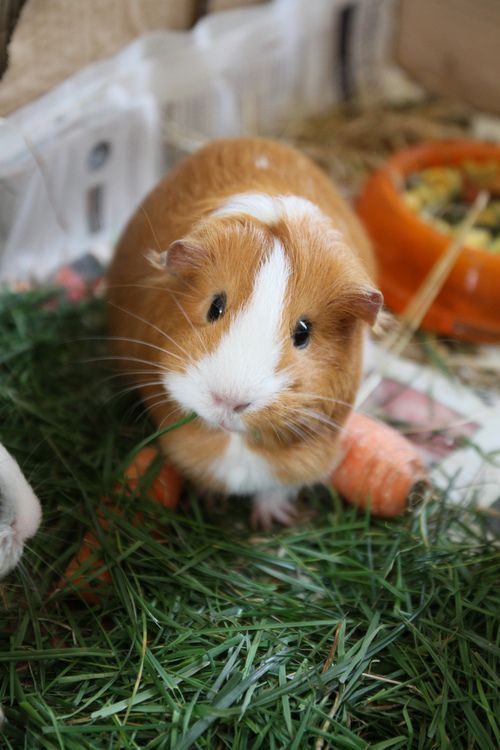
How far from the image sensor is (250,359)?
3.64ft

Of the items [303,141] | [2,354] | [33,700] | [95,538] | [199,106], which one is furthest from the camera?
[303,141]

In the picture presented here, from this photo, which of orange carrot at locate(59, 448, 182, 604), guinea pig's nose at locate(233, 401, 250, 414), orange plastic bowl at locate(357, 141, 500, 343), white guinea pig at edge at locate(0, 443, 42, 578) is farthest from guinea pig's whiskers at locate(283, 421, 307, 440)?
orange plastic bowl at locate(357, 141, 500, 343)

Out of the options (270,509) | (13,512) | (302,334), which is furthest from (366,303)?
(13,512)

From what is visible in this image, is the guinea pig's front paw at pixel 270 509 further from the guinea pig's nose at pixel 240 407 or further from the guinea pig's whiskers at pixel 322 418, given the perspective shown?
the guinea pig's nose at pixel 240 407

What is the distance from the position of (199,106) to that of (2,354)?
3.52 ft

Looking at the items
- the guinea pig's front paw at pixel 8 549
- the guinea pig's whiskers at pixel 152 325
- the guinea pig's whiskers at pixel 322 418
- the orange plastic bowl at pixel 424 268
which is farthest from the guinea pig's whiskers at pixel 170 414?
the orange plastic bowl at pixel 424 268

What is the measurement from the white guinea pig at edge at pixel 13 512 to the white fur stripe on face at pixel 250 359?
0.29 m

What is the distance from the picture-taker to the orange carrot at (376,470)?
1513mm

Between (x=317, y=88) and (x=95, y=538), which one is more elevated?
(x=317, y=88)

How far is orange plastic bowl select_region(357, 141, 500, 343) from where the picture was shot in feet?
6.50

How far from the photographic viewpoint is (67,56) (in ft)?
5.87

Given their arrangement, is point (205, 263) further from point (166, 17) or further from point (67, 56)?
point (166, 17)

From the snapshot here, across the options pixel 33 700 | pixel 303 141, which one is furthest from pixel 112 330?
pixel 303 141

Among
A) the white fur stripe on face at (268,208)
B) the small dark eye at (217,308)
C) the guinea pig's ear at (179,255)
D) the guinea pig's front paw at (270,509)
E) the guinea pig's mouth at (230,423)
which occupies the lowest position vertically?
the guinea pig's front paw at (270,509)
